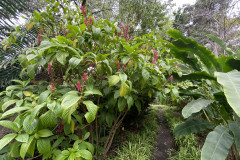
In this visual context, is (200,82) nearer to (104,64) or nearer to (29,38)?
(104,64)

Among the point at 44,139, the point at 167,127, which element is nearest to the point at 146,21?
the point at 167,127

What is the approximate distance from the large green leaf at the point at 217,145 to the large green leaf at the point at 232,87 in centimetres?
40

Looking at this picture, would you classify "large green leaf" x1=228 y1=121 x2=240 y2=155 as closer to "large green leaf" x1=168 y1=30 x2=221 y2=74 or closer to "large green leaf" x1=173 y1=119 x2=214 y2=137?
"large green leaf" x1=173 y1=119 x2=214 y2=137

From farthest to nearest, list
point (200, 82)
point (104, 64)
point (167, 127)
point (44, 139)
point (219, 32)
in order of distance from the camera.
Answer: point (219, 32) < point (167, 127) < point (200, 82) < point (104, 64) < point (44, 139)

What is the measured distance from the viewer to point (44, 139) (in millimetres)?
958

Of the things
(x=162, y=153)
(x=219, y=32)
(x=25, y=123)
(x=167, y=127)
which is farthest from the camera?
(x=219, y=32)

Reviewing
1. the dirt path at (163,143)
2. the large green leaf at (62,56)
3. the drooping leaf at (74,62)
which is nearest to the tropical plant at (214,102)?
the dirt path at (163,143)

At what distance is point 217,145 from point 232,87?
503 millimetres

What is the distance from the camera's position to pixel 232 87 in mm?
1033

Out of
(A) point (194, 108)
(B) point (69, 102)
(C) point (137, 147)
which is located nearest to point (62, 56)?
(B) point (69, 102)

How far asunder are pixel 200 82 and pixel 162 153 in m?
1.45

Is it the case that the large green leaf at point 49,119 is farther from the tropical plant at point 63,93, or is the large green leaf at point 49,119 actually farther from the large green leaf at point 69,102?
the large green leaf at point 69,102

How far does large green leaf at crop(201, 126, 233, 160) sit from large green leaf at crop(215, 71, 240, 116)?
1.30 ft

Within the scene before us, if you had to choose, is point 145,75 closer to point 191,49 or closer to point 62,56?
point 62,56
